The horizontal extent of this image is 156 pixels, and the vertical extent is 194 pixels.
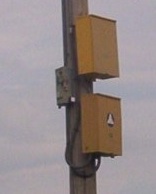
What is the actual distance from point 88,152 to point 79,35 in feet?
3.83

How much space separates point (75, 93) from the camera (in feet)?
32.8

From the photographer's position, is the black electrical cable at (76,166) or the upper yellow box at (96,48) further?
the upper yellow box at (96,48)

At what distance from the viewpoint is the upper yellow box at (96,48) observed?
9883mm

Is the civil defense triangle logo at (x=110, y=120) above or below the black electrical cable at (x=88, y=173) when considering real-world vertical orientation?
above

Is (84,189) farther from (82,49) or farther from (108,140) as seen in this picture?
(82,49)

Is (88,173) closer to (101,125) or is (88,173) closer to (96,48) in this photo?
(101,125)

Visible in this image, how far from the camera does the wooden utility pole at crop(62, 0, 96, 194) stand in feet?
32.0

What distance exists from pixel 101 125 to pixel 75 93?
43cm

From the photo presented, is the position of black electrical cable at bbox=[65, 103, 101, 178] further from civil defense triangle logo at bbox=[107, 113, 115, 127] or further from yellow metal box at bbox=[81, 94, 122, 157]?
civil defense triangle logo at bbox=[107, 113, 115, 127]

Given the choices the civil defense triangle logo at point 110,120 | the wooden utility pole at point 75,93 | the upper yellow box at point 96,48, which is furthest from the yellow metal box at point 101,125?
the upper yellow box at point 96,48

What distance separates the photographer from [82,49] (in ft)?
32.7

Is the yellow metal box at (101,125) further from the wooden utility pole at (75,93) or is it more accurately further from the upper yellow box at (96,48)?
the upper yellow box at (96,48)

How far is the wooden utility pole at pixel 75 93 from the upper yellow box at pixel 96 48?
0.11 m

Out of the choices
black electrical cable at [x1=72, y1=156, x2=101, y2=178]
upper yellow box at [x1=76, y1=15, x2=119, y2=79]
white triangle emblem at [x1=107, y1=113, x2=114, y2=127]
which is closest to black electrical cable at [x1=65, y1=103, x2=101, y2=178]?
black electrical cable at [x1=72, y1=156, x2=101, y2=178]
